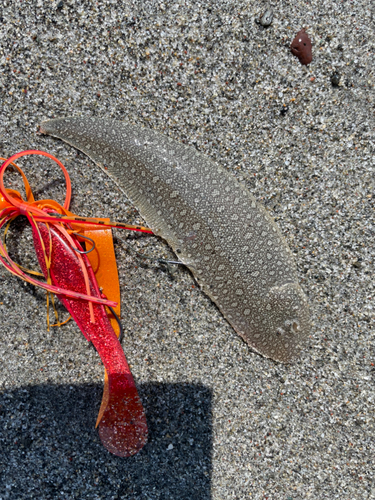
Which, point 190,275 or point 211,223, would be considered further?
point 190,275

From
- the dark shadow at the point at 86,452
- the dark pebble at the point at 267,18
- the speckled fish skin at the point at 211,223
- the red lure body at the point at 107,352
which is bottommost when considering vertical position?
the dark shadow at the point at 86,452

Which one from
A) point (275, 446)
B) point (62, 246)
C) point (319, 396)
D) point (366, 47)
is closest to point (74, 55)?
point (62, 246)

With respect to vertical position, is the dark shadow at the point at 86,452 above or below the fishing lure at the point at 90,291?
below

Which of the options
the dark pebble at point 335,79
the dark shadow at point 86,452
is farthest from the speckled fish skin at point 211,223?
the dark pebble at point 335,79

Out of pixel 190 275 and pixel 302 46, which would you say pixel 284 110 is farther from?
pixel 190 275

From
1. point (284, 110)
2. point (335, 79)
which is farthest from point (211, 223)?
point (335, 79)

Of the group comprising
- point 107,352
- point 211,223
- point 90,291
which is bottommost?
point 107,352

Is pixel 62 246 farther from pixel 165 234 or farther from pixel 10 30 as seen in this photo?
pixel 10 30

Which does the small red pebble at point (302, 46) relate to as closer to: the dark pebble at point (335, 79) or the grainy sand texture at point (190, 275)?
the grainy sand texture at point (190, 275)
